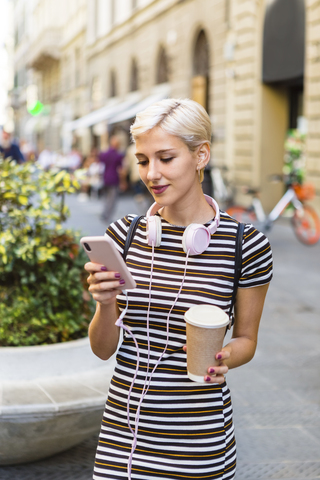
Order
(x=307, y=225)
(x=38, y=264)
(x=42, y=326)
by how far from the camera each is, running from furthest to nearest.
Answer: (x=307, y=225) < (x=38, y=264) < (x=42, y=326)

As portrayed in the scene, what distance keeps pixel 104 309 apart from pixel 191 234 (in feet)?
0.99

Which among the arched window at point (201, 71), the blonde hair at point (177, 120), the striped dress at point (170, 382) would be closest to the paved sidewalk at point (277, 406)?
the striped dress at point (170, 382)

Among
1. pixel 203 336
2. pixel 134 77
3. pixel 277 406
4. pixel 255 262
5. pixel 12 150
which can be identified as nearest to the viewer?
pixel 203 336

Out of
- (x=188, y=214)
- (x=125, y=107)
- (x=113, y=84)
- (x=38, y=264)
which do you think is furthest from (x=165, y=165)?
(x=113, y=84)

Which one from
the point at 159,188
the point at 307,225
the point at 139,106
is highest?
the point at 139,106

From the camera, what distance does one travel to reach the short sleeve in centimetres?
182

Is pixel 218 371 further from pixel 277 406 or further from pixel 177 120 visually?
pixel 277 406

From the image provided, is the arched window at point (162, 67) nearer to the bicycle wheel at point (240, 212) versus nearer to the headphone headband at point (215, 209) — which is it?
the bicycle wheel at point (240, 212)

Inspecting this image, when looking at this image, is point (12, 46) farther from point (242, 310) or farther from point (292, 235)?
point (242, 310)

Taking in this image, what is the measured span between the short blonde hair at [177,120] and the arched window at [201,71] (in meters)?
17.0

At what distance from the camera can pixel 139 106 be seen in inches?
883

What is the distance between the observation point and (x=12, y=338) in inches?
131

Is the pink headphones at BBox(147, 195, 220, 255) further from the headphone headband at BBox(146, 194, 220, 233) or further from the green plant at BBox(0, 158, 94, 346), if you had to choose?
the green plant at BBox(0, 158, 94, 346)

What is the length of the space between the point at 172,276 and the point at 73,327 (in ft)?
5.87
